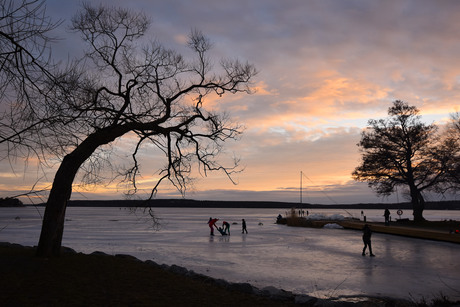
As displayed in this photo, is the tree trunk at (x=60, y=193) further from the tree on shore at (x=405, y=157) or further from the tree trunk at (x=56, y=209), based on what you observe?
the tree on shore at (x=405, y=157)

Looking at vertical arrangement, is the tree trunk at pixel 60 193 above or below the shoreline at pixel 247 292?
above

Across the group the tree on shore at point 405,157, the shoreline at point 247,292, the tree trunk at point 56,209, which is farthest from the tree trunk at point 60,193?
the tree on shore at point 405,157

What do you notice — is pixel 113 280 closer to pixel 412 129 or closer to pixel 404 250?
pixel 404 250

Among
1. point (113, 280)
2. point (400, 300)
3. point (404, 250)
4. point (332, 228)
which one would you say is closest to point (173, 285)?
point (113, 280)

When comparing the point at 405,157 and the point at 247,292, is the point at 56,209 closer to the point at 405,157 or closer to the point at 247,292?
the point at 247,292

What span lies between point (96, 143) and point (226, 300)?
673cm

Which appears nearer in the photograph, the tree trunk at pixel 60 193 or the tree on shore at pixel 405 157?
the tree trunk at pixel 60 193

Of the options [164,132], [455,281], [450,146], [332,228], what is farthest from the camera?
[332,228]

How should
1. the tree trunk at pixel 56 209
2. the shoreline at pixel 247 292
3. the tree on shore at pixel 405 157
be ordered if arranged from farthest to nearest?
the tree on shore at pixel 405 157
the tree trunk at pixel 56 209
the shoreline at pixel 247 292

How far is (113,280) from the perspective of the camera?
10492 mm

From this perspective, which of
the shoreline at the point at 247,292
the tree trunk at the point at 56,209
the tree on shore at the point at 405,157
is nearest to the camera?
the shoreline at the point at 247,292

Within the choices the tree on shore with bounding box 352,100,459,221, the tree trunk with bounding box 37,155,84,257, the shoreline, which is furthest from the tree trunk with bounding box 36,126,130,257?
the tree on shore with bounding box 352,100,459,221

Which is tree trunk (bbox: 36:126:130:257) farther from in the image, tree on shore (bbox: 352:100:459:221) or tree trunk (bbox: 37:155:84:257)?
tree on shore (bbox: 352:100:459:221)

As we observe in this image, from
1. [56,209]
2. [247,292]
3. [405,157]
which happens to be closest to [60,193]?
[56,209]
